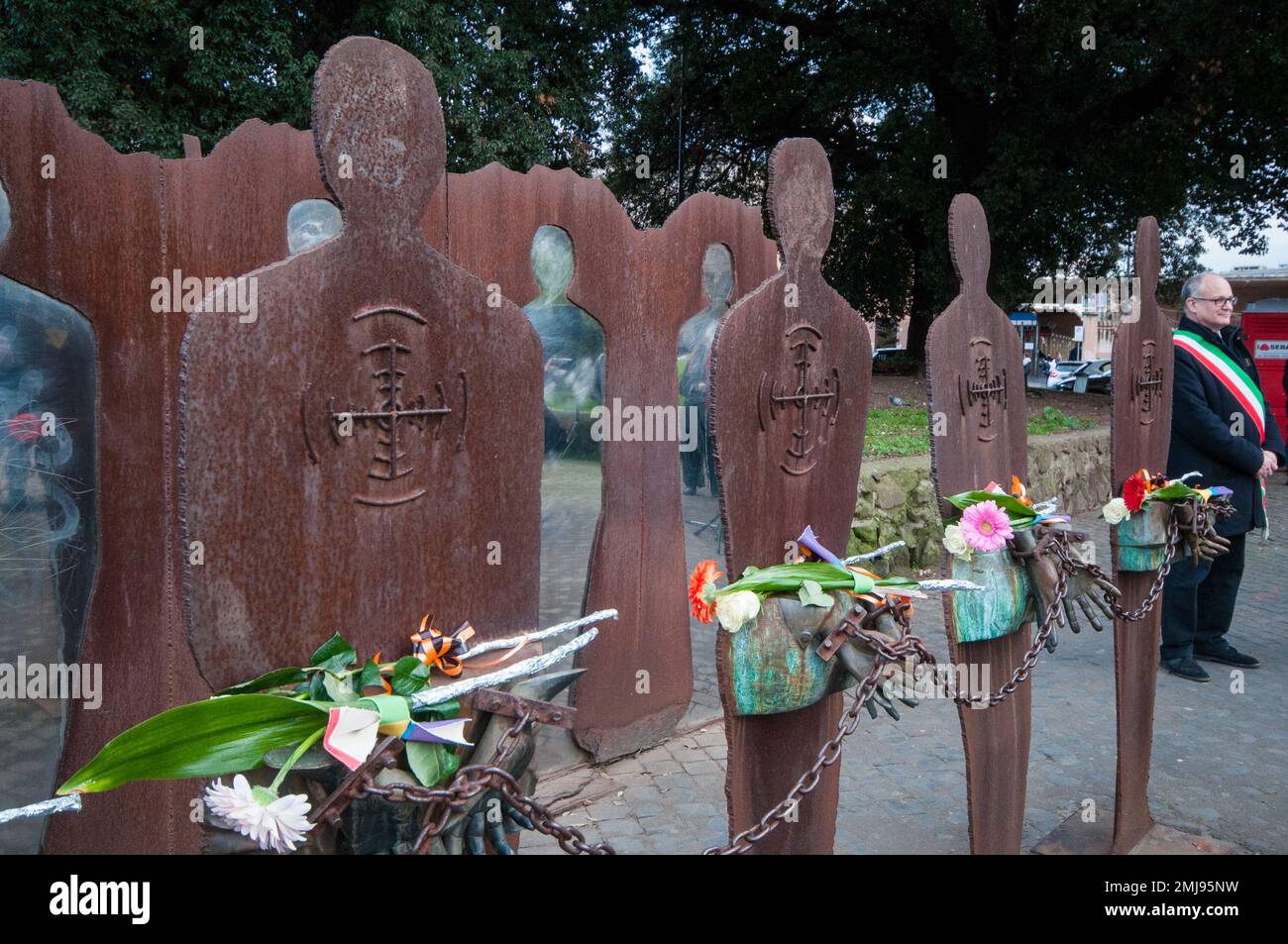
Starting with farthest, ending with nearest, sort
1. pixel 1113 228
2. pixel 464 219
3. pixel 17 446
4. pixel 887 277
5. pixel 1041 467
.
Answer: pixel 887 277
pixel 1113 228
pixel 1041 467
pixel 464 219
pixel 17 446

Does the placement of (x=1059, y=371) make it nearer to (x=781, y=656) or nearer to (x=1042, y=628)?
(x=1042, y=628)

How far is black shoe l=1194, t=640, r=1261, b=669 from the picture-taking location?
6.00 meters

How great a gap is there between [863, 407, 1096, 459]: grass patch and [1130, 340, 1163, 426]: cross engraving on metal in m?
4.27

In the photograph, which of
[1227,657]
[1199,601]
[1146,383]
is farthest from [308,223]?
[1227,657]

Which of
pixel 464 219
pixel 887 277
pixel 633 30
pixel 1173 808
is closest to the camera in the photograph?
pixel 464 219

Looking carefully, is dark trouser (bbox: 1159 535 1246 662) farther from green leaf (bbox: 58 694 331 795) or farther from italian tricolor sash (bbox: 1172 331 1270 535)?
green leaf (bbox: 58 694 331 795)

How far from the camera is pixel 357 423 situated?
162cm

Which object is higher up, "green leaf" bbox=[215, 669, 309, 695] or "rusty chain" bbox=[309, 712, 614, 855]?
"green leaf" bbox=[215, 669, 309, 695]

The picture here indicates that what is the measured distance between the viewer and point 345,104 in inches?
62.1

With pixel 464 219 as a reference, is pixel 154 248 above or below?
below

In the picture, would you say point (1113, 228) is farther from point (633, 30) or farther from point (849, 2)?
point (633, 30)

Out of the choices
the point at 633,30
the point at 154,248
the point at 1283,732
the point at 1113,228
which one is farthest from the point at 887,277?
the point at 154,248

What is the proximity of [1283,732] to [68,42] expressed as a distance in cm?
1273

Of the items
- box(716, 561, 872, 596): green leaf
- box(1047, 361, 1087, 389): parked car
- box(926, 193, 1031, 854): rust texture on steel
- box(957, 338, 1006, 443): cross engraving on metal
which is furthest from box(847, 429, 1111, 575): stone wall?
box(1047, 361, 1087, 389): parked car
